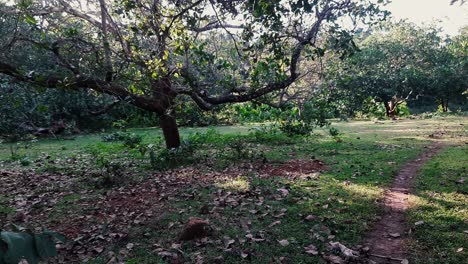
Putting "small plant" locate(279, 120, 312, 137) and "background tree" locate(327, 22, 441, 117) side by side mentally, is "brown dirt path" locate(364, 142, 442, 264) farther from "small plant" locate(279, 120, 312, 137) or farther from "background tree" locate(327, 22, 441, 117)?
"background tree" locate(327, 22, 441, 117)

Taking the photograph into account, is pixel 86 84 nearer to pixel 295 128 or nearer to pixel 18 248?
pixel 295 128

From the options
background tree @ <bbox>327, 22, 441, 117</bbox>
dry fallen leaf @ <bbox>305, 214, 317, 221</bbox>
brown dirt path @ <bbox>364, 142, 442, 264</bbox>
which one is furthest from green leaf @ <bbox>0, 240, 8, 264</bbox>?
background tree @ <bbox>327, 22, 441, 117</bbox>

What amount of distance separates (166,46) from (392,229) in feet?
20.2

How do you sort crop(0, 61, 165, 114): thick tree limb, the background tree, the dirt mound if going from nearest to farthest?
crop(0, 61, 165, 114): thick tree limb, the dirt mound, the background tree

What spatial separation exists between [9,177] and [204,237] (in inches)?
251

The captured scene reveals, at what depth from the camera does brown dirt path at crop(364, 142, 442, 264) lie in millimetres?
4473

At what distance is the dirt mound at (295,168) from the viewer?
8547 millimetres

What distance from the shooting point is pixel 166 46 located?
29.8 ft

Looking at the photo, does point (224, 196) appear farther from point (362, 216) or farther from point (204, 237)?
point (362, 216)

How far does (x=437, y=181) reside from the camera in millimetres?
7340

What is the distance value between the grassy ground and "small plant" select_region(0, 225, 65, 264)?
9.57ft

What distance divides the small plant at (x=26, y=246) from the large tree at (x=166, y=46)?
366 cm

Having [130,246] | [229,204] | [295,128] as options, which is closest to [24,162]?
[229,204]

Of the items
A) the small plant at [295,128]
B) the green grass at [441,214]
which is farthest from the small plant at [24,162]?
the green grass at [441,214]
